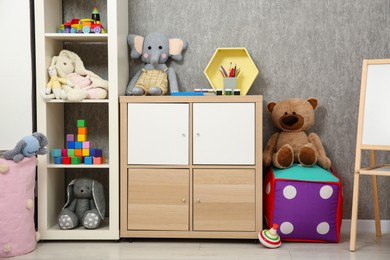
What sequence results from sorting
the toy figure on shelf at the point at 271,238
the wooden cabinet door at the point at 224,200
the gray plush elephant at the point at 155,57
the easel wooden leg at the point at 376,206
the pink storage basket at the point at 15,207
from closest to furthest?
the pink storage basket at the point at 15,207 → the toy figure on shelf at the point at 271,238 → the wooden cabinet door at the point at 224,200 → the easel wooden leg at the point at 376,206 → the gray plush elephant at the point at 155,57

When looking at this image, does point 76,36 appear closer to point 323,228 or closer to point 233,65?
point 233,65

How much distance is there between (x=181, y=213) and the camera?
114 inches

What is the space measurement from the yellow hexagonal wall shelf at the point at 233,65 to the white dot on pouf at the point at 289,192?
616 mm

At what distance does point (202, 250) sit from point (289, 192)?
Answer: 538mm

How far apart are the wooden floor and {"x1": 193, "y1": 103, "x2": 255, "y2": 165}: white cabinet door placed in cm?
44

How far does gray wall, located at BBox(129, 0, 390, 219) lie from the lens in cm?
316

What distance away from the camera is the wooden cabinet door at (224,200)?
9.41ft

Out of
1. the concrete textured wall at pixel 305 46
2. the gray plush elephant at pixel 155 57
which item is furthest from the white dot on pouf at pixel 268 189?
the gray plush elephant at pixel 155 57

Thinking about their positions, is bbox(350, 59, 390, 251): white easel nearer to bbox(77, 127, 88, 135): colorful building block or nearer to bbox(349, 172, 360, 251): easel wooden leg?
bbox(349, 172, 360, 251): easel wooden leg

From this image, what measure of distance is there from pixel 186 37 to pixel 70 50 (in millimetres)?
686

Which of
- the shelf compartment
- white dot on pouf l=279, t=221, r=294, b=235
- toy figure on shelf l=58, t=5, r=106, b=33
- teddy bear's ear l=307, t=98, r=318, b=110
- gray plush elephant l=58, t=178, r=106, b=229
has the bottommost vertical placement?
white dot on pouf l=279, t=221, r=294, b=235

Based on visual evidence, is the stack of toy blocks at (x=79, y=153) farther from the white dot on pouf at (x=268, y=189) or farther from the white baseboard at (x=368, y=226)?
the white baseboard at (x=368, y=226)

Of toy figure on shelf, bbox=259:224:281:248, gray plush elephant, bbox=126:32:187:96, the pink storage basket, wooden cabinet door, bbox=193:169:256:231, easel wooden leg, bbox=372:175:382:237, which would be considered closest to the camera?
the pink storage basket

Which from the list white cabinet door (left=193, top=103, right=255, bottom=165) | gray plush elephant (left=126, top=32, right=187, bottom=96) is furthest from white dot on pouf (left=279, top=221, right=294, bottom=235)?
gray plush elephant (left=126, top=32, right=187, bottom=96)
